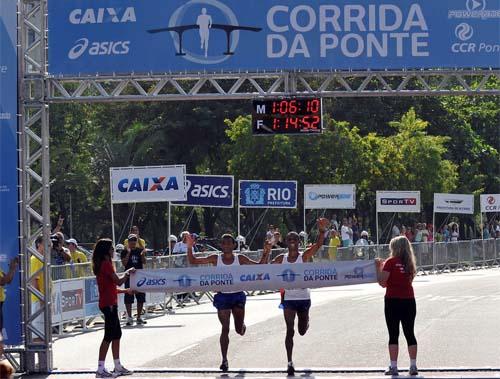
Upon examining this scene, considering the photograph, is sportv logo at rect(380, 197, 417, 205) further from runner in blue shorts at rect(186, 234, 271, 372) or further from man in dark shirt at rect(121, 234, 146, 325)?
runner in blue shorts at rect(186, 234, 271, 372)

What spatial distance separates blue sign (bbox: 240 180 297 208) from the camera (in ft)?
123

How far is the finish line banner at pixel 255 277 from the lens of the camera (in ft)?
52.9

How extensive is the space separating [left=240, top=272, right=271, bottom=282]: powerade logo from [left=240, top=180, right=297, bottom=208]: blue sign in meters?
21.0

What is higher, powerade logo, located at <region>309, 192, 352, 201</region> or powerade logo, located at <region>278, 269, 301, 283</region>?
powerade logo, located at <region>309, 192, 352, 201</region>

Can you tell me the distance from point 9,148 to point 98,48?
6.56ft

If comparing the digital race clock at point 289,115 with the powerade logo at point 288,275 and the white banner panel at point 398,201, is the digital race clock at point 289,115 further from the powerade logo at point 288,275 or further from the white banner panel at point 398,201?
the white banner panel at point 398,201

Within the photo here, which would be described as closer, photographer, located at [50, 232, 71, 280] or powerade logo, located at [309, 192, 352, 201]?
photographer, located at [50, 232, 71, 280]

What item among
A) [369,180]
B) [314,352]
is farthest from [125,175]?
[369,180]

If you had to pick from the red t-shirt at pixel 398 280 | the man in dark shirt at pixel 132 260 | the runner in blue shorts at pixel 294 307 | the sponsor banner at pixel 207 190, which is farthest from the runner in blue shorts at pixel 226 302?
the sponsor banner at pixel 207 190

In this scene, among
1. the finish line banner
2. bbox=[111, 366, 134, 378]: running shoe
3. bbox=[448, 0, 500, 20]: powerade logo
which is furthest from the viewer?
bbox=[448, 0, 500, 20]: powerade logo

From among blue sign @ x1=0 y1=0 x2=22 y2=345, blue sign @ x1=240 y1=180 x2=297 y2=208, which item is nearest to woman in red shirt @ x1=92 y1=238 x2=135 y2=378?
blue sign @ x1=0 y1=0 x2=22 y2=345

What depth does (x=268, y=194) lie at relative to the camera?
124 feet

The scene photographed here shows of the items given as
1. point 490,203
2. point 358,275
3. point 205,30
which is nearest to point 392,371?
point 358,275

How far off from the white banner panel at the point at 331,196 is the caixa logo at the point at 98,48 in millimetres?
26334
